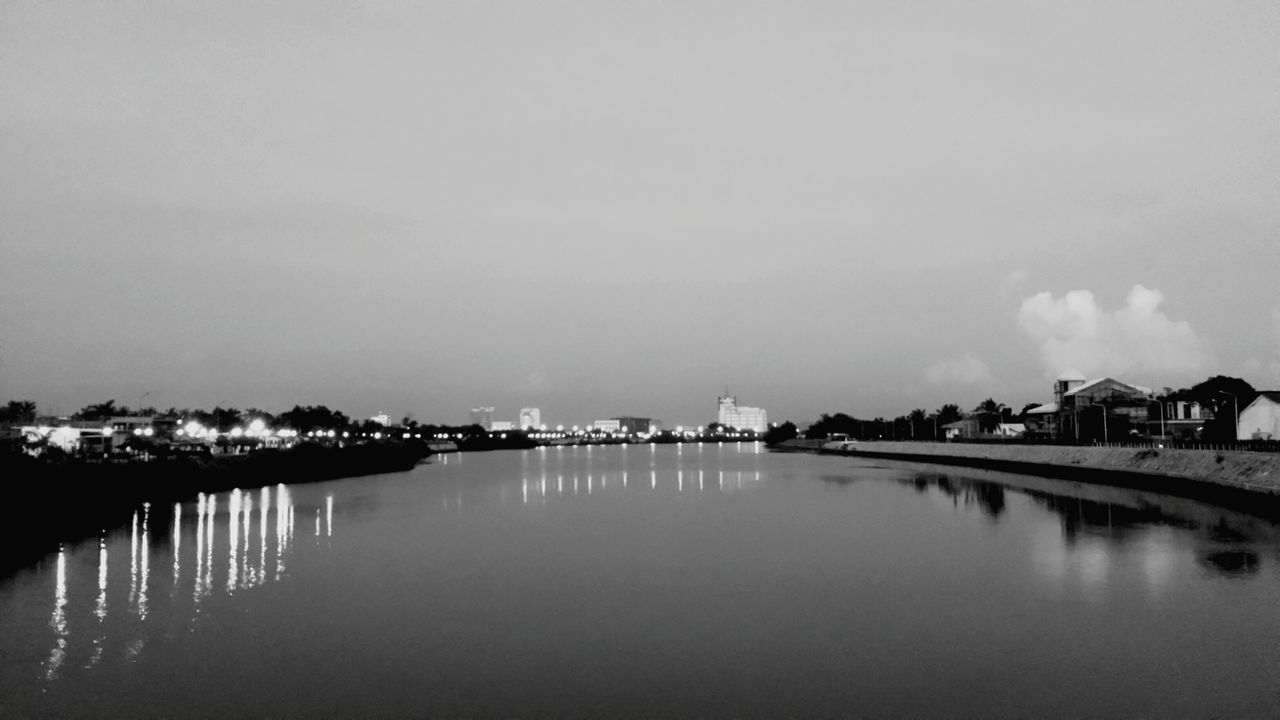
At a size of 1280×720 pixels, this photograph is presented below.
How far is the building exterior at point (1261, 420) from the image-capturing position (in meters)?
46.0

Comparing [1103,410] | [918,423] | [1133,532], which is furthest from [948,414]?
[1133,532]

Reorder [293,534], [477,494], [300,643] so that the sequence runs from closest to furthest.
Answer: [300,643] → [293,534] → [477,494]

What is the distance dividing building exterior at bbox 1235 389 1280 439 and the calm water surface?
23208mm

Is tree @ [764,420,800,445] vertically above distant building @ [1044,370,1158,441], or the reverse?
distant building @ [1044,370,1158,441]

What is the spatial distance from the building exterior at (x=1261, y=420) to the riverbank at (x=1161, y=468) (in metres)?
7.54

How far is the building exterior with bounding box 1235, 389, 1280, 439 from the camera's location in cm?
4597

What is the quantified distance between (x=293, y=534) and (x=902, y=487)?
1300 inches

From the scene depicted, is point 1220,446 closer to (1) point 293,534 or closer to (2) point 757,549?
(2) point 757,549

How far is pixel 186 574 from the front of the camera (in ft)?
60.4

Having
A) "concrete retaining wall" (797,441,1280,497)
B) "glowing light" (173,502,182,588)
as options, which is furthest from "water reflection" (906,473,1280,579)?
"glowing light" (173,502,182,588)

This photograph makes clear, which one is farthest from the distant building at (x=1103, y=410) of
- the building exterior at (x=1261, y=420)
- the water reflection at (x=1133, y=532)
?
the water reflection at (x=1133, y=532)

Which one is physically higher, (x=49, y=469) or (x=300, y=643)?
(x=49, y=469)

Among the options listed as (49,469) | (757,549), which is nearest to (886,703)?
(757,549)

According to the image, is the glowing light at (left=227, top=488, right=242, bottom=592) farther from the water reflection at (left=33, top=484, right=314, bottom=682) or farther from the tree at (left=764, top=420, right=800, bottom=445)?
the tree at (left=764, top=420, right=800, bottom=445)
